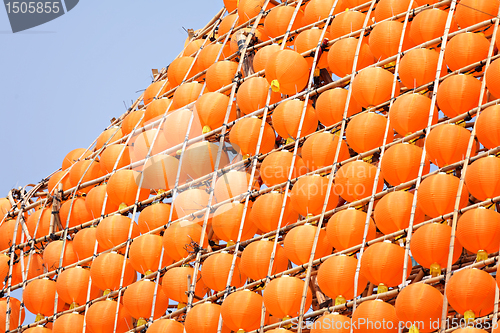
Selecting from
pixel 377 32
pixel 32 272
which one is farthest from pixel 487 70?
pixel 32 272

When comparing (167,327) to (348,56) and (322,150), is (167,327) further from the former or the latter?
(348,56)

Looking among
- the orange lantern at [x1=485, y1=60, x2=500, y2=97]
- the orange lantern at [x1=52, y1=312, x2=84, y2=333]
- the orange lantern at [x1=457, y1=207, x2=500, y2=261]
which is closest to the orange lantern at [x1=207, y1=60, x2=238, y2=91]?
the orange lantern at [x1=52, y1=312, x2=84, y2=333]

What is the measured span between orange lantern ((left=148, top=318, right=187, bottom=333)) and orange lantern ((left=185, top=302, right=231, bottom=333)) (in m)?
0.32

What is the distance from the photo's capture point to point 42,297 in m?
15.6

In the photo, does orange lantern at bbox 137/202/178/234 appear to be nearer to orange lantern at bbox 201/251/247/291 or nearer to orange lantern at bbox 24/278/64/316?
orange lantern at bbox 201/251/247/291

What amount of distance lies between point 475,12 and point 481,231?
3.85 meters

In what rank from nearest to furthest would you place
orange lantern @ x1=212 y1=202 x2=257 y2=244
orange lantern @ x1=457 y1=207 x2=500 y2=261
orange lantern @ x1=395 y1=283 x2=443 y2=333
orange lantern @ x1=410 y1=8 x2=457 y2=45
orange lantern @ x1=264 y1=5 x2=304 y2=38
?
orange lantern @ x1=395 y1=283 x2=443 y2=333
orange lantern @ x1=457 y1=207 x2=500 y2=261
orange lantern @ x1=410 y1=8 x2=457 y2=45
orange lantern @ x1=212 y1=202 x2=257 y2=244
orange lantern @ x1=264 y1=5 x2=304 y2=38

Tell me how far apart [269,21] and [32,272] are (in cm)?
650

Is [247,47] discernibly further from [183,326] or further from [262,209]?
[183,326]

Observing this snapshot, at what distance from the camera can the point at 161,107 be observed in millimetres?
16688

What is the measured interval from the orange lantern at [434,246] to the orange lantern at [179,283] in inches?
152

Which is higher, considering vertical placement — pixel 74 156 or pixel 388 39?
pixel 74 156

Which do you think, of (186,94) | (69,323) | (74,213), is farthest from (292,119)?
(69,323)

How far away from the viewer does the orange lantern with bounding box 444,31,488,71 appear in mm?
12742
